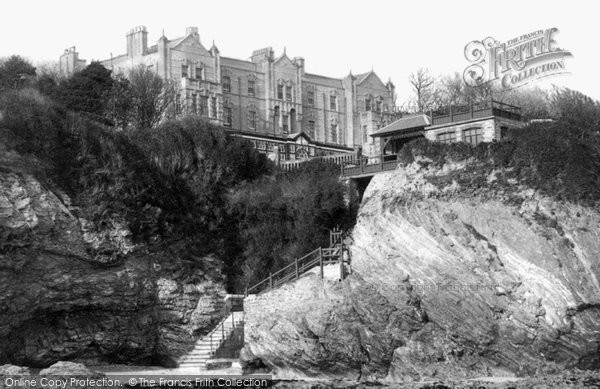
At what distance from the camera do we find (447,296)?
3584 centimetres

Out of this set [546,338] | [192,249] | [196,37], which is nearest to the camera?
[546,338]

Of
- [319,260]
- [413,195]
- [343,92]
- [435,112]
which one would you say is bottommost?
[319,260]

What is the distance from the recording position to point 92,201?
136 ft

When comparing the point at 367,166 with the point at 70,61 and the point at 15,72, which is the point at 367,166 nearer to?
the point at 15,72

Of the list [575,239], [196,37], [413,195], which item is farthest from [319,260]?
[196,37]

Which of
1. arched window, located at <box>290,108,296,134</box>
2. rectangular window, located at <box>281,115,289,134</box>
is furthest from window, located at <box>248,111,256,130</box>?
arched window, located at <box>290,108,296,134</box>

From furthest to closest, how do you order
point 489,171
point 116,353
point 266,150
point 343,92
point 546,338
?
point 343,92
point 266,150
point 116,353
point 489,171
point 546,338

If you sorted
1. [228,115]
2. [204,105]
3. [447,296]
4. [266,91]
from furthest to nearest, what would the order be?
1. [266,91]
2. [228,115]
3. [204,105]
4. [447,296]

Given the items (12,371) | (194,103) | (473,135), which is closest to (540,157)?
(473,135)

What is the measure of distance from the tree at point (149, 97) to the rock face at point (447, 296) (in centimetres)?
1897

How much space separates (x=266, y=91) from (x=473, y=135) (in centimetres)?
2952

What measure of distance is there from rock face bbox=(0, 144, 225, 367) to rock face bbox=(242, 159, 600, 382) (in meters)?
4.18

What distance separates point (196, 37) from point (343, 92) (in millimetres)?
14180

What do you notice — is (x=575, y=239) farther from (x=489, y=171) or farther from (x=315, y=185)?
(x=315, y=185)
